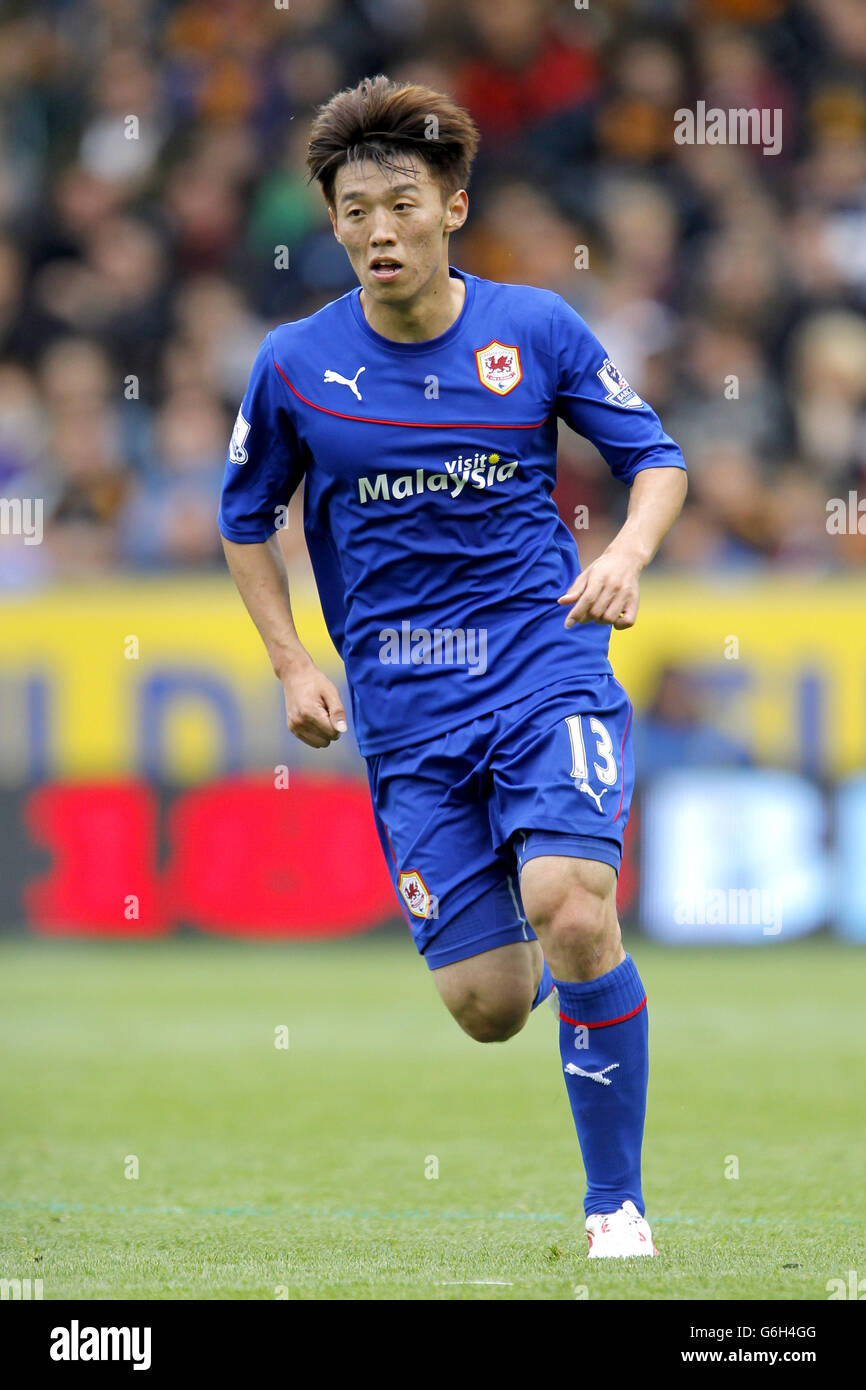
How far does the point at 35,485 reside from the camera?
441 inches

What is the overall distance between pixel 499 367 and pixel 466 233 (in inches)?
324

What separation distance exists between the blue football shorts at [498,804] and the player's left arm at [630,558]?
0.89 ft

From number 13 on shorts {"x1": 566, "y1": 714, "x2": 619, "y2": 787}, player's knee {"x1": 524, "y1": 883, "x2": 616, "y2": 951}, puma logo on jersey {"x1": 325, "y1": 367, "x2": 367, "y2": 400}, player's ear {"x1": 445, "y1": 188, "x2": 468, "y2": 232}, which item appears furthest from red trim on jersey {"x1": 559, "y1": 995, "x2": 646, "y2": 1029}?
player's ear {"x1": 445, "y1": 188, "x2": 468, "y2": 232}

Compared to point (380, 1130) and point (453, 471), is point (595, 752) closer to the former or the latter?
point (453, 471)

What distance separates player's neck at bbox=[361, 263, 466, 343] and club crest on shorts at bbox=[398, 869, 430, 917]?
116 centimetres

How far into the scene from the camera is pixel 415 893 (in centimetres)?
441

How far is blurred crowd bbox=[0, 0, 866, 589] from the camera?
11070mm

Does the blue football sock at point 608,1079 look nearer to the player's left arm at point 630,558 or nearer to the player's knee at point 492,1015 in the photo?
the player's knee at point 492,1015

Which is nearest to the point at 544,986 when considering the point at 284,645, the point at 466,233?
Result: the point at 284,645

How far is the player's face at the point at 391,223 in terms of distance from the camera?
4.19 meters

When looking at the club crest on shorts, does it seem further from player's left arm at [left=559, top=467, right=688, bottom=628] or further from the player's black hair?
the player's black hair

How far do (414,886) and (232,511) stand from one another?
0.94 metres
